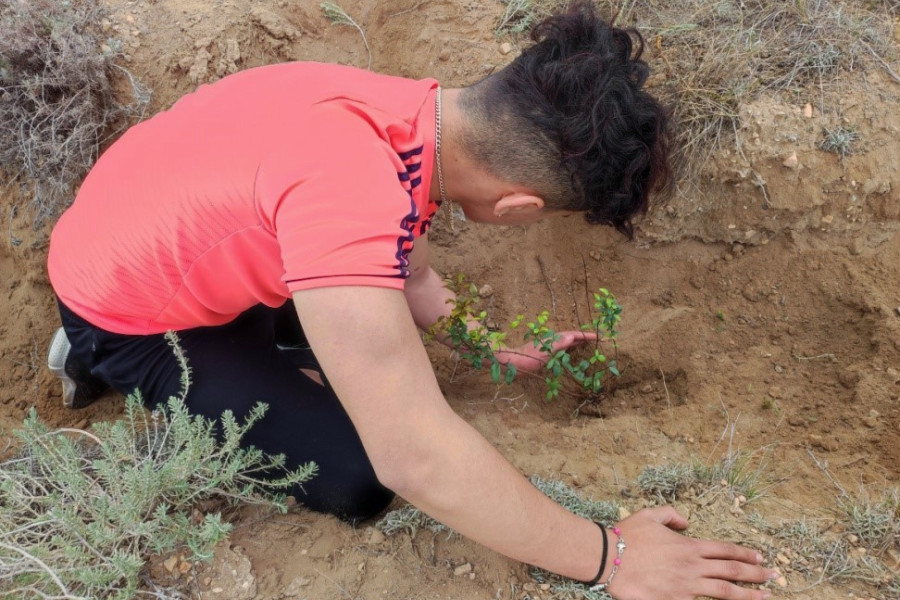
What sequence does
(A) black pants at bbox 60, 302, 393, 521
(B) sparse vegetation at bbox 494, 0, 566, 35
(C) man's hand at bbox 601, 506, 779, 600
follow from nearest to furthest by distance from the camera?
1. (C) man's hand at bbox 601, 506, 779, 600
2. (A) black pants at bbox 60, 302, 393, 521
3. (B) sparse vegetation at bbox 494, 0, 566, 35

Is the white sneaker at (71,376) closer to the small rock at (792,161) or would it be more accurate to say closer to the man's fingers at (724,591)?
the man's fingers at (724,591)

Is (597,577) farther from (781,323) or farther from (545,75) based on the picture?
(781,323)

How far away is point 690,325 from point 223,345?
6.02ft

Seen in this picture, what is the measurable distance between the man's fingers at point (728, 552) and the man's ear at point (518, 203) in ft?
3.13

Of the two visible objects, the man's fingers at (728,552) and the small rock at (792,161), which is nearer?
the man's fingers at (728,552)

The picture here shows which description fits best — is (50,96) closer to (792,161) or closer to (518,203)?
(518,203)

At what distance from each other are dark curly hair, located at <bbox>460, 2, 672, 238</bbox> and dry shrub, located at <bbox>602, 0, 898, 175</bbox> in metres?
1.04

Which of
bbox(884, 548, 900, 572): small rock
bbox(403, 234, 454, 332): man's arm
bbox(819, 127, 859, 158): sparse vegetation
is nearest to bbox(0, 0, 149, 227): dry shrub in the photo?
bbox(403, 234, 454, 332): man's arm

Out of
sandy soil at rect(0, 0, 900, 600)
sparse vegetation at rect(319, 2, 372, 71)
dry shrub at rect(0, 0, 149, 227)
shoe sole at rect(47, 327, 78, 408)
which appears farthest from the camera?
sparse vegetation at rect(319, 2, 372, 71)

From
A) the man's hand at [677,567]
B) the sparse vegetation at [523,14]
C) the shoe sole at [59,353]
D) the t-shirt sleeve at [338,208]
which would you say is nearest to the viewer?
the t-shirt sleeve at [338,208]

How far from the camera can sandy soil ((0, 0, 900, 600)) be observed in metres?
2.32

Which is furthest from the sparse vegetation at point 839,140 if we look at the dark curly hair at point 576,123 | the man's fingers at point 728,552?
the man's fingers at point 728,552

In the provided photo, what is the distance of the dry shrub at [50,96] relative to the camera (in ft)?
8.23

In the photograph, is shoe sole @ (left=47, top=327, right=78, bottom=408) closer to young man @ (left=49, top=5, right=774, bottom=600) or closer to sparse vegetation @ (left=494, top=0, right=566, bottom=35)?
young man @ (left=49, top=5, right=774, bottom=600)
